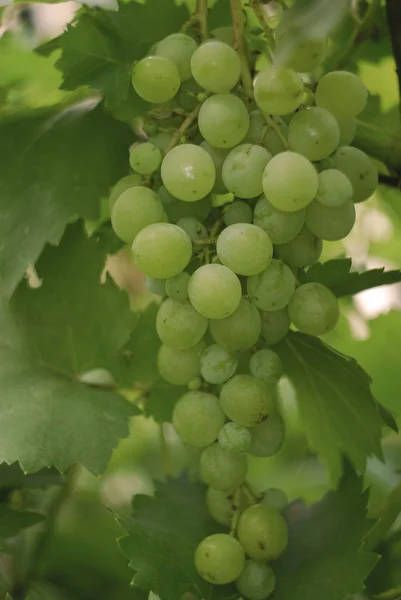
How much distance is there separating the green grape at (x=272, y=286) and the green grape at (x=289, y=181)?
49 millimetres

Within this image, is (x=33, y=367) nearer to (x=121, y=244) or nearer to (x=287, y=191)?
(x=121, y=244)

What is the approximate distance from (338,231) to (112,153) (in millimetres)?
241

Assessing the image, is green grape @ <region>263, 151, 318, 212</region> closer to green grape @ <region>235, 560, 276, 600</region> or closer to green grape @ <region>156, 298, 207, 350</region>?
green grape @ <region>156, 298, 207, 350</region>

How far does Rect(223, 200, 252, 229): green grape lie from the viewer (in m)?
0.49

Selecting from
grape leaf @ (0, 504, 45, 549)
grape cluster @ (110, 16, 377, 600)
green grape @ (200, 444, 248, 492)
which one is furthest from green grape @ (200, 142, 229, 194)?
grape leaf @ (0, 504, 45, 549)

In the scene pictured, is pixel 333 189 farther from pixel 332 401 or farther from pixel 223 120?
pixel 332 401

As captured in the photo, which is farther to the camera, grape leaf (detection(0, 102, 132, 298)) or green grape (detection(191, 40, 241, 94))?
grape leaf (detection(0, 102, 132, 298))

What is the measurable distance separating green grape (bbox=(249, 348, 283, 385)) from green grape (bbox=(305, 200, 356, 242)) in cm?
10

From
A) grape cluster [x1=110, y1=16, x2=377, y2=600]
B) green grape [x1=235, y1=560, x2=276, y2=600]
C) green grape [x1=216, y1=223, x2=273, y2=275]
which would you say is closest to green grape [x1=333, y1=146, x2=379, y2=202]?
grape cluster [x1=110, y1=16, x2=377, y2=600]

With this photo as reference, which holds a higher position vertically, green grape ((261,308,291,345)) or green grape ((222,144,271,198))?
green grape ((222,144,271,198))

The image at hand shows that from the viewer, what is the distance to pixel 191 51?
508 mm

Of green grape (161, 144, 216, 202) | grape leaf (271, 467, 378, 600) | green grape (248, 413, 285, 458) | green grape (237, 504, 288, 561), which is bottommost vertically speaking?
grape leaf (271, 467, 378, 600)

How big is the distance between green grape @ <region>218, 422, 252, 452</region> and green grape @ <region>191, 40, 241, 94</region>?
0.83 ft

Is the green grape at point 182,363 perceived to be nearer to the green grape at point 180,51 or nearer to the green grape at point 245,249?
the green grape at point 245,249
